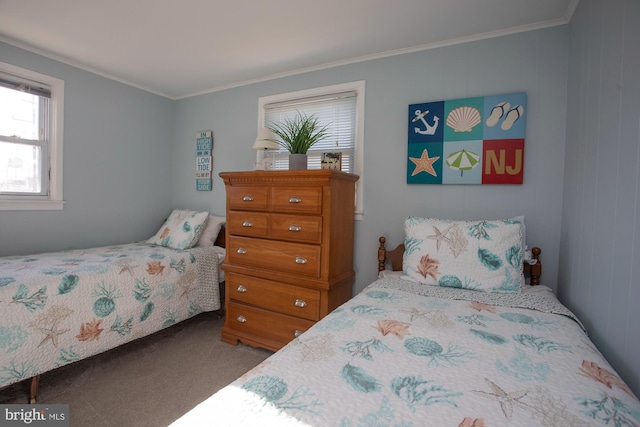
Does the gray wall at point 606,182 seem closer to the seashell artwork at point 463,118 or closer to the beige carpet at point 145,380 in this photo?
the seashell artwork at point 463,118

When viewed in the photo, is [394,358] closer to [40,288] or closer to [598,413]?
[598,413]

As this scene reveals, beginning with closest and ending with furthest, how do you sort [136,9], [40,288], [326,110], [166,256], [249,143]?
[40,288]
[136,9]
[166,256]
[326,110]
[249,143]

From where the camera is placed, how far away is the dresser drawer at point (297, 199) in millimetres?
2113

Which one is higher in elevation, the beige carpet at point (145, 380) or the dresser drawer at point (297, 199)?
the dresser drawer at point (297, 199)

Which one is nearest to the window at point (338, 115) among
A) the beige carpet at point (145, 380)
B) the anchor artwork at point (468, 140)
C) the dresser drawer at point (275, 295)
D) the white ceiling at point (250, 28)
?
the white ceiling at point (250, 28)

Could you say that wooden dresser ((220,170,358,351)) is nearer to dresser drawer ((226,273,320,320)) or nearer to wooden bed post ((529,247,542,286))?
dresser drawer ((226,273,320,320))

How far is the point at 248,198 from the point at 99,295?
1.18 meters

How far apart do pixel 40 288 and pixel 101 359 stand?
751 millimetres

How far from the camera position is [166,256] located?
258 cm

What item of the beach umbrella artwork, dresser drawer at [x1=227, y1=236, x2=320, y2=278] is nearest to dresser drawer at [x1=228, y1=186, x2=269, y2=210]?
dresser drawer at [x1=227, y1=236, x2=320, y2=278]

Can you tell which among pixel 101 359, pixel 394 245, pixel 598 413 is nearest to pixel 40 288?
pixel 101 359

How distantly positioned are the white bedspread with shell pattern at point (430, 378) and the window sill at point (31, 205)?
9.20ft

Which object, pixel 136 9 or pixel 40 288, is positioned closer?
pixel 40 288

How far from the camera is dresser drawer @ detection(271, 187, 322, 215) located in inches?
83.2
